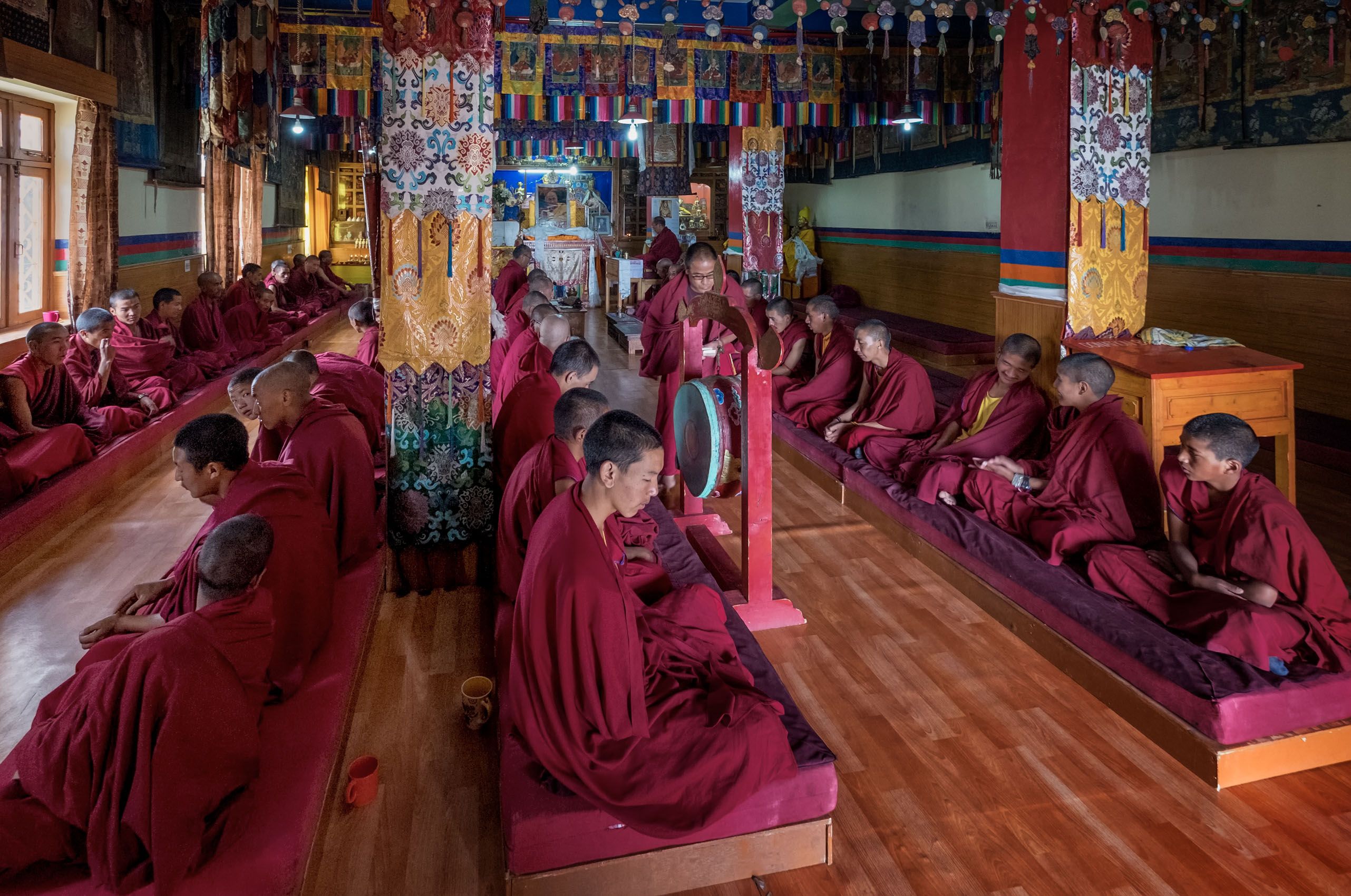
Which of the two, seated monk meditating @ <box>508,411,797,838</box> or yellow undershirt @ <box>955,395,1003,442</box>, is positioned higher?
yellow undershirt @ <box>955,395,1003,442</box>

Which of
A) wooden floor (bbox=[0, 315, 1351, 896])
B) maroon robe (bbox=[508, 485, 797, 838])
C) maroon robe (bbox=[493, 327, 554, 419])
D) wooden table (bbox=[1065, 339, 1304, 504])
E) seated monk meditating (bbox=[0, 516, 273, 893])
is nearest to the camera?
seated monk meditating (bbox=[0, 516, 273, 893])

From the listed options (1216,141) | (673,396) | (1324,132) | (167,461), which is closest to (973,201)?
(1216,141)

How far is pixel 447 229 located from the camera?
14.0 ft

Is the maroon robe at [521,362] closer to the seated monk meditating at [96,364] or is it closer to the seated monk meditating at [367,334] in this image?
the seated monk meditating at [367,334]

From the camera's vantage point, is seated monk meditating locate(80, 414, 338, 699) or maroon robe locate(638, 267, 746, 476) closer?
seated monk meditating locate(80, 414, 338, 699)

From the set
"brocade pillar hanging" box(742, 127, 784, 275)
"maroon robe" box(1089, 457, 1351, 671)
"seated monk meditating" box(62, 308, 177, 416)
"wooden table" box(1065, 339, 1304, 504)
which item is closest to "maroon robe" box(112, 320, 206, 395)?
"seated monk meditating" box(62, 308, 177, 416)

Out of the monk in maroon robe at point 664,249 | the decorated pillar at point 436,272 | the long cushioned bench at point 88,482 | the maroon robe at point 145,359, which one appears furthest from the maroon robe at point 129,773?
the monk in maroon robe at point 664,249

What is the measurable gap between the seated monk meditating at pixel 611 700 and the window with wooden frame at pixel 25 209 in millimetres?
7454

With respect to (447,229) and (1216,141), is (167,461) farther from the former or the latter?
(1216,141)

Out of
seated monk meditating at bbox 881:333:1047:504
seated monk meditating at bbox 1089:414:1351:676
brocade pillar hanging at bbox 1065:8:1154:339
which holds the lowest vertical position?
seated monk meditating at bbox 1089:414:1351:676

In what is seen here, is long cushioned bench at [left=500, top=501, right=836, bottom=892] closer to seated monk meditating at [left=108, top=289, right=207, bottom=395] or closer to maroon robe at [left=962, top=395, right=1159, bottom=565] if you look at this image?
maroon robe at [left=962, top=395, right=1159, bottom=565]

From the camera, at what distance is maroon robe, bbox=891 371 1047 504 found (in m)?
5.14

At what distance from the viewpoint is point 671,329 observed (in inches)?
229

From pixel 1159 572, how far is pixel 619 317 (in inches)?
422
